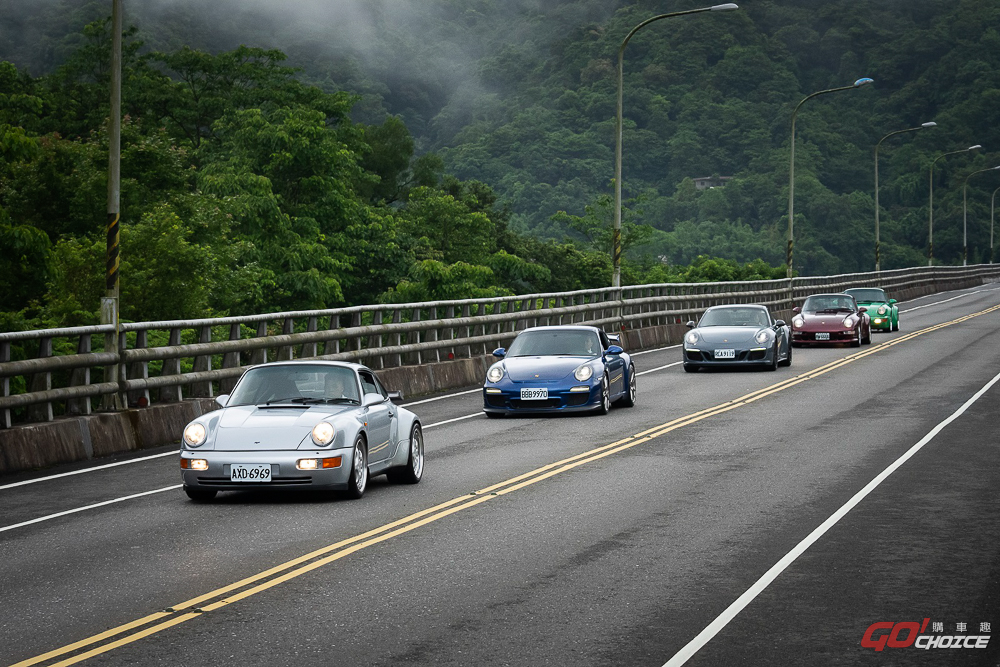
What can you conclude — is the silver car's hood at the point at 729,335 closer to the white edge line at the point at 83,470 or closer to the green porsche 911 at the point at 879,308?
the white edge line at the point at 83,470

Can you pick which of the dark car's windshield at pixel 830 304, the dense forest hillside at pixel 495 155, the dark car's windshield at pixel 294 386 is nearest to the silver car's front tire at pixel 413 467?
the dark car's windshield at pixel 294 386

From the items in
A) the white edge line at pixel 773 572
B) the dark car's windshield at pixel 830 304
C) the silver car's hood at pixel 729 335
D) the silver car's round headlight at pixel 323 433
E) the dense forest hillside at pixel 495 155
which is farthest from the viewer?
the dense forest hillside at pixel 495 155

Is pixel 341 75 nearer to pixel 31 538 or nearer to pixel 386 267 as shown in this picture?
pixel 386 267

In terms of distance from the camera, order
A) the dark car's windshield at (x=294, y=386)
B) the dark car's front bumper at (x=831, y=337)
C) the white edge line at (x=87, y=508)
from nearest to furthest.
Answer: the white edge line at (x=87, y=508) < the dark car's windshield at (x=294, y=386) < the dark car's front bumper at (x=831, y=337)

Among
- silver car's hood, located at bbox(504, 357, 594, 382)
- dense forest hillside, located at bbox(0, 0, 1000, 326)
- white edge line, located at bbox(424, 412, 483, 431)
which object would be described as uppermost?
dense forest hillside, located at bbox(0, 0, 1000, 326)

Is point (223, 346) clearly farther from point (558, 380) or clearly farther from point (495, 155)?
point (495, 155)

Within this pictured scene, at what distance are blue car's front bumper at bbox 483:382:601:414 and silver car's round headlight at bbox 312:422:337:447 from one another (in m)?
8.12

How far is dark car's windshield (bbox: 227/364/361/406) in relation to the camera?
1356 centimetres

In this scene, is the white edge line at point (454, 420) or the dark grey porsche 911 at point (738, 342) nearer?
the white edge line at point (454, 420)

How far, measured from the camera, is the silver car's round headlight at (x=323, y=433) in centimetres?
1264


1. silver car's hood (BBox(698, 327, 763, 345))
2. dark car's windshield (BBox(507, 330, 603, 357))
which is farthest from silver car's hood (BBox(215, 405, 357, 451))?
silver car's hood (BBox(698, 327, 763, 345))

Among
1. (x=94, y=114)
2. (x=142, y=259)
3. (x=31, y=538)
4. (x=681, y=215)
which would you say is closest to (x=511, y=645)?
(x=31, y=538)

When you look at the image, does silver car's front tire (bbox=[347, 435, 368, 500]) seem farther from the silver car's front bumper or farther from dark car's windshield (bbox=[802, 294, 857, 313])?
dark car's windshield (bbox=[802, 294, 857, 313])

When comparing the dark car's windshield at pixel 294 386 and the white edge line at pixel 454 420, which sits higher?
the dark car's windshield at pixel 294 386
